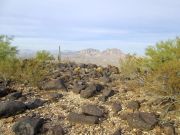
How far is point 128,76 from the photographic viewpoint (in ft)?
65.4

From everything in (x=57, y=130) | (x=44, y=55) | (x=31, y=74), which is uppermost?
(x=44, y=55)

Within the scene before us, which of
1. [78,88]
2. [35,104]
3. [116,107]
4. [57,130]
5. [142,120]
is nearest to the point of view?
[57,130]

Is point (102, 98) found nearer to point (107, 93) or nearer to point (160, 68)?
point (107, 93)

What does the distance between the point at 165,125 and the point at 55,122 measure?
3.38m

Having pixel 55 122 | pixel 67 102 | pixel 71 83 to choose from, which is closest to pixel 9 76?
pixel 71 83

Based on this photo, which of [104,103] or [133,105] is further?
[104,103]

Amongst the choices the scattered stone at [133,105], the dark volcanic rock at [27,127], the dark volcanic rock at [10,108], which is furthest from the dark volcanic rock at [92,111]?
the dark volcanic rock at [10,108]

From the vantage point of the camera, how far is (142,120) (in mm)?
12711

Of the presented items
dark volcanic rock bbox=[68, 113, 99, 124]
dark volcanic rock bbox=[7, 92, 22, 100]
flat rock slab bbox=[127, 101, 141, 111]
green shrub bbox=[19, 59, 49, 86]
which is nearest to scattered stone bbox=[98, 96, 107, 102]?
flat rock slab bbox=[127, 101, 141, 111]

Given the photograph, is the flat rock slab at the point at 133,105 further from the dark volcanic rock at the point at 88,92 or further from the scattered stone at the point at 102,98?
the dark volcanic rock at the point at 88,92

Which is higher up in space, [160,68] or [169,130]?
[160,68]

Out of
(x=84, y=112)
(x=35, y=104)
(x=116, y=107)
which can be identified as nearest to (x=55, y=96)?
(x=35, y=104)

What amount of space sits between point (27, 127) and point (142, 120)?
347cm

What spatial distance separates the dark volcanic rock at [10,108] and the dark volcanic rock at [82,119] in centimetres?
174
